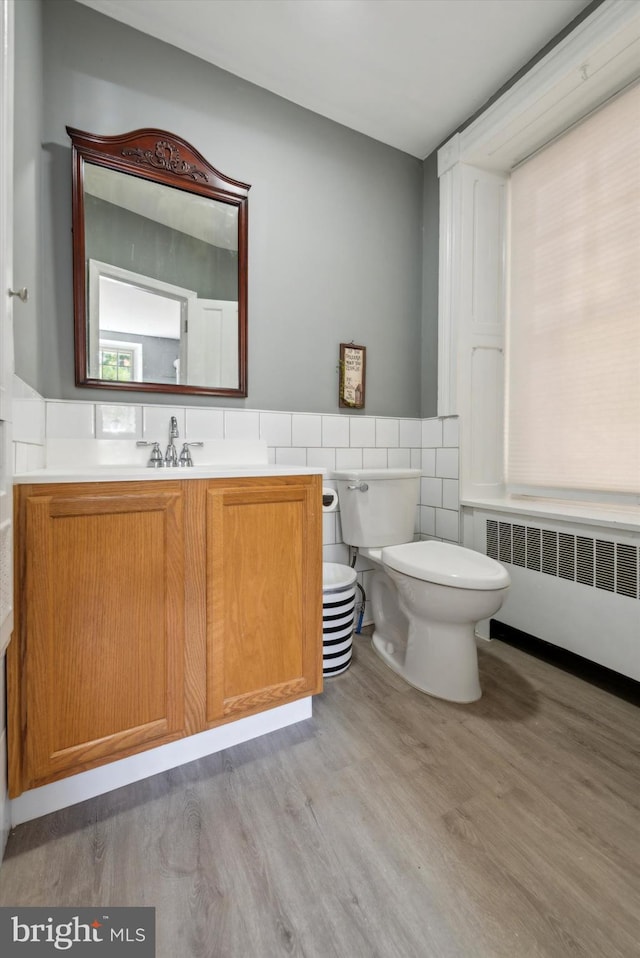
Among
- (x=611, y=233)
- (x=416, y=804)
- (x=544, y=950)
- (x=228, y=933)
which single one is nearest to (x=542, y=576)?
(x=416, y=804)

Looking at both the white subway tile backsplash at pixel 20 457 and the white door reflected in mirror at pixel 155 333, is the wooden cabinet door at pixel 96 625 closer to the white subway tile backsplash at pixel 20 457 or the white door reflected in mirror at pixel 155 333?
the white subway tile backsplash at pixel 20 457

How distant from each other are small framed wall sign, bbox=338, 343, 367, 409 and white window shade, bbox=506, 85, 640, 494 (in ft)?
2.52

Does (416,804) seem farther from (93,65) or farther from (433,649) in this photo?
(93,65)

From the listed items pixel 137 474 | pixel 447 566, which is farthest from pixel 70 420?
pixel 447 566

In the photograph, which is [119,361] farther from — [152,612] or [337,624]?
[337,624]

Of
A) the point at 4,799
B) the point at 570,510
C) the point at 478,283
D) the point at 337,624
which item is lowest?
the point at 4,799

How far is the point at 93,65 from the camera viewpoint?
151cm

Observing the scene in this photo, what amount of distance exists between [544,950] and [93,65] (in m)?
2.73

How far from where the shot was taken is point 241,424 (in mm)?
1794

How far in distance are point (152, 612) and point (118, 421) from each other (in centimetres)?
78

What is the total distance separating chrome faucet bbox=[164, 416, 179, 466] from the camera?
157cm

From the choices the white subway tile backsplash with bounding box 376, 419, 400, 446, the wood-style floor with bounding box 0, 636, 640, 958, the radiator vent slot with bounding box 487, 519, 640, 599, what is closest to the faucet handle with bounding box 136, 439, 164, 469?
the wood-style floor with bounding box 0, 636, 640, 958

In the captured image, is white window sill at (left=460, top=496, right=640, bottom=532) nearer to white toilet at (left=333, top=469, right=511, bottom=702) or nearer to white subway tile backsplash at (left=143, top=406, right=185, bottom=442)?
white toilet at (left=333, top=469, right=511, bottom=702)

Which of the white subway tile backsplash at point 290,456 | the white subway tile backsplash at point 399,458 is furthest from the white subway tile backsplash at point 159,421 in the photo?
the white subway tile backsplash at point 399,458
